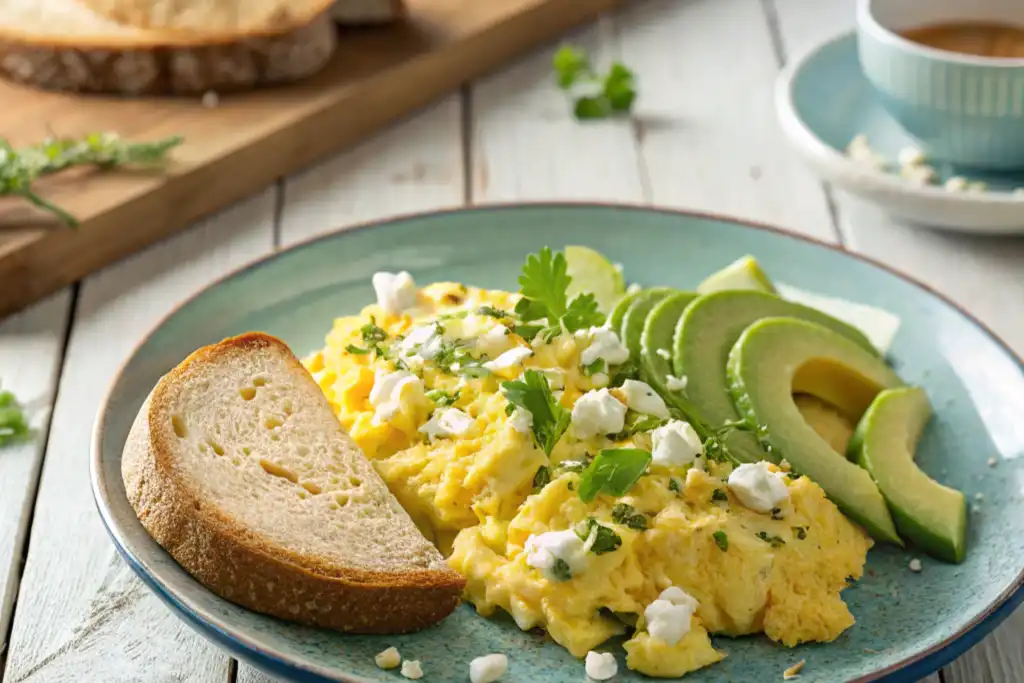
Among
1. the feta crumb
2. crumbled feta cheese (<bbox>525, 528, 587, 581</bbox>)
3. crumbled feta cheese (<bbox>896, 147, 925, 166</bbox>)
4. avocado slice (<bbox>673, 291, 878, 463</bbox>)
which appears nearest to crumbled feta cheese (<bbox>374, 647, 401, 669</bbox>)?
the feta crumb

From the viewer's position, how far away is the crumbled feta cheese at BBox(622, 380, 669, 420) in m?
2.41

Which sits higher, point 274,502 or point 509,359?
point 509,359

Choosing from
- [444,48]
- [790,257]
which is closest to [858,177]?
[790,257]

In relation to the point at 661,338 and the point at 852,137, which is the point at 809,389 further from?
the point at 852,137

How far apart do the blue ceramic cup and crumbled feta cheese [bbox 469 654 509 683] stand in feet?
8.14

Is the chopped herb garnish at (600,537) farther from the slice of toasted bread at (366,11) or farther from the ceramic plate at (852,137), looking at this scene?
the slice of toasted bread at (366,11)

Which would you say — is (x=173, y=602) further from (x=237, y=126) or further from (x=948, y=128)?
(x=948, y=128)

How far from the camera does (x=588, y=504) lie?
2.19m

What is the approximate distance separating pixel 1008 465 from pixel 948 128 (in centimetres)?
Answer: 160

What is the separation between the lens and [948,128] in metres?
3.87

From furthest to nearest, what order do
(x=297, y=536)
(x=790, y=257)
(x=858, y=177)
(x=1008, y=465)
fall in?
→ (x=858, y=177) < (x=790, y=257) < (x=1008, y=465) < (x=297, y=536)

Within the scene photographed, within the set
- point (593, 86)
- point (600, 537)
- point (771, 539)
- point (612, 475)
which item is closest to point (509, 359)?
point (612, 475)

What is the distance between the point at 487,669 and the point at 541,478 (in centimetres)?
36

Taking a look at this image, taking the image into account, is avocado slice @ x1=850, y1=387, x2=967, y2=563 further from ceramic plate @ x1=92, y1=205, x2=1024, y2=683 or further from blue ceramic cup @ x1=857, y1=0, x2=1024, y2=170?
blue ceramic cup @ x1=857, y1=0, x2=1024, y2=170
